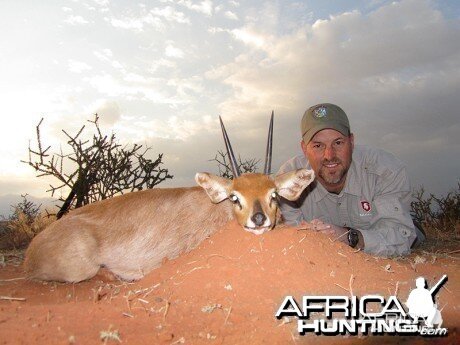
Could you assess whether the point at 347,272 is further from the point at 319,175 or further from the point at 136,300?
the point at 319,175

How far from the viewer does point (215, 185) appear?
20.5 feet

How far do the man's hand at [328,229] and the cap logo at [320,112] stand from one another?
7.57ft

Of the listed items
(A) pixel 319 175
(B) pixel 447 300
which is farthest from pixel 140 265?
(B) pixel 447 300

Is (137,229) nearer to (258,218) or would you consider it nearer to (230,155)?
(230,155)

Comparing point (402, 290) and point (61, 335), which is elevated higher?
point (402, 290)

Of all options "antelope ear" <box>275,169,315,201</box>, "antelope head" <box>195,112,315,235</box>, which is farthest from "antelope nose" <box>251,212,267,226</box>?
"antelope ear" <box>275,169,315,201</box>

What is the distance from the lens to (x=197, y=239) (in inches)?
258

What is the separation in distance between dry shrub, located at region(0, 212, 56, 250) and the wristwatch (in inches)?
462

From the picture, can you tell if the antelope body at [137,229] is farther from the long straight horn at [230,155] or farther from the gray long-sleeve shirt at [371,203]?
the gray long-sleeve shirt at [371,203]

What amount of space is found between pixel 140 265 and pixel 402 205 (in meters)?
4.60

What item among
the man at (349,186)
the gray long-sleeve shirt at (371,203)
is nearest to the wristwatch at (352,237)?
the gray long-sleeve shirt at (371,203)

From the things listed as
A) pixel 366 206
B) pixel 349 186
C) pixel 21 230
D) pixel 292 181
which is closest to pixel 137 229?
pixel 292 181

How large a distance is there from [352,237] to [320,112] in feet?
8.00

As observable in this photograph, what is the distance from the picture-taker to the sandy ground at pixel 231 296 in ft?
10.8
